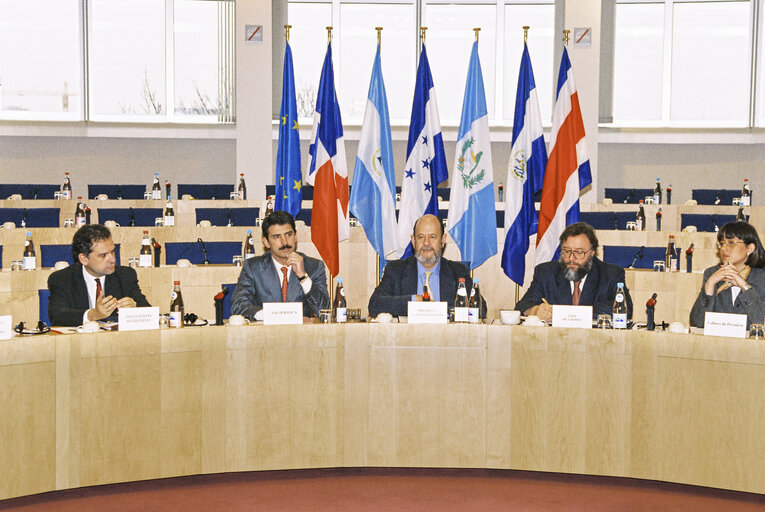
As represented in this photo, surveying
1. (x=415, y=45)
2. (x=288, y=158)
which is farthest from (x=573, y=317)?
(x=415, y=45)

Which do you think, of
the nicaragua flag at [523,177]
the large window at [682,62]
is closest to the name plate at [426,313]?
the nicaragua flag at [523,177]

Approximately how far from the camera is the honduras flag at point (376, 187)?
23.1 feet

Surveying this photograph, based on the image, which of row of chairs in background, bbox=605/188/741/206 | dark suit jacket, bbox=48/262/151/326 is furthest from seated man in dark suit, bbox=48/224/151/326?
row of chairs in background, bbox=605/188/741/206

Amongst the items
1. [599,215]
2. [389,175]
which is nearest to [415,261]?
[389,175]

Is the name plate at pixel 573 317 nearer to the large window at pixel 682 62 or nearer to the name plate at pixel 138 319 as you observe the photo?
the name plate at pixel 138 319

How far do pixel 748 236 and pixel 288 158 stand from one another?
4.22m

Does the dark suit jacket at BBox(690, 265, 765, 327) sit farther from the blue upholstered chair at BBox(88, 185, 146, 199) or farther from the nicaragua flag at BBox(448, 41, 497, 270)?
the blue upholstered chair at BBox(88, 185, 146, 199)

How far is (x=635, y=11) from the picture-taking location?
43.1 feet

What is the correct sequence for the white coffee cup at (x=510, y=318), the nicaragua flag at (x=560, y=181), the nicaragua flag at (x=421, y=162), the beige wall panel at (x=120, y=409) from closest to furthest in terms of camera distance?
the beige wall panel at (x=120, y=409) → the white coffee cup at (x=510, y=318) → the nicaragua flag at (x=560, y=181) → the nicaragua flag at (x=421, y=162)

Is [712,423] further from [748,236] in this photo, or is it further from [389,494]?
[389,494]

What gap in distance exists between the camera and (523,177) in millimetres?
7191

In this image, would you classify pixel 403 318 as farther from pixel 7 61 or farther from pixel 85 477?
pixel 7 61

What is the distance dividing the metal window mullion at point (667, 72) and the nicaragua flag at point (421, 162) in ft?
22.8

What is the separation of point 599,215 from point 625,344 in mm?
4870
